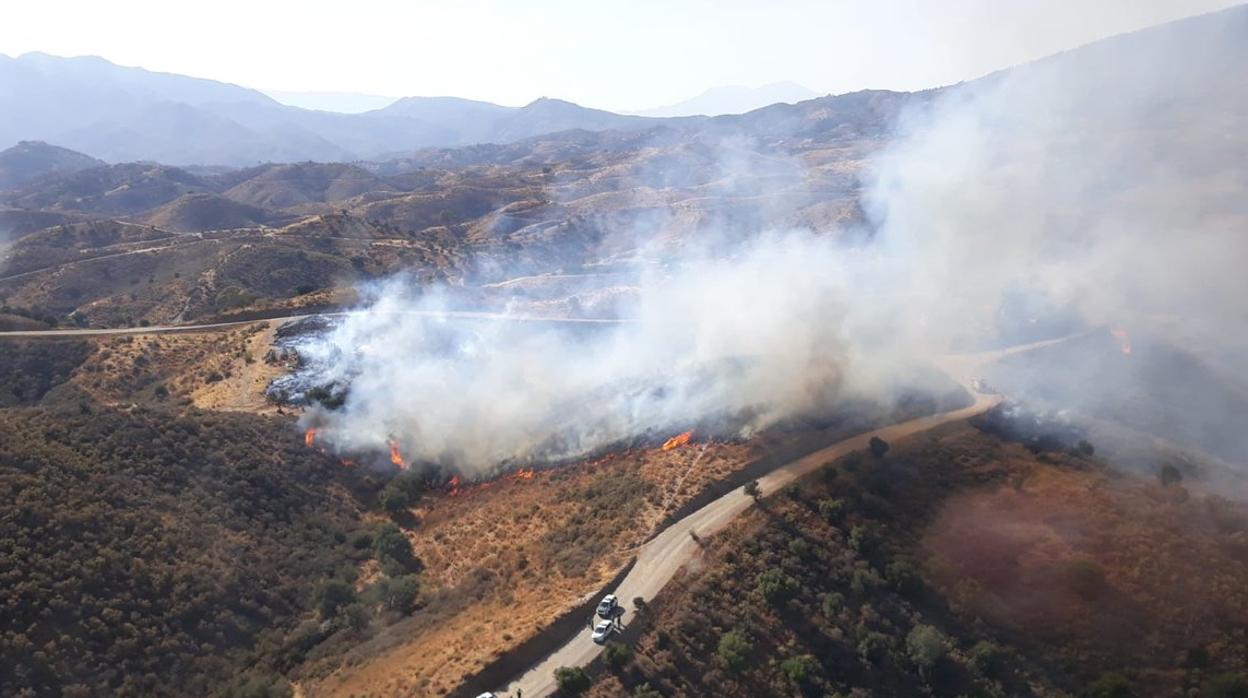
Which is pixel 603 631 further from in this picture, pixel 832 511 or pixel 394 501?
A: pixel 394 501

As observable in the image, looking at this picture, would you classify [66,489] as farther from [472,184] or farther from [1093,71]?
[472,184]

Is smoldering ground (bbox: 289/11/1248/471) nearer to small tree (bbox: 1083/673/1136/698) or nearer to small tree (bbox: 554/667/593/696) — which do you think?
small tree (bbox: 1083/673/1136/698)

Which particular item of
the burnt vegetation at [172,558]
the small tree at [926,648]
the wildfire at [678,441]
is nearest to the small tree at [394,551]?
the burnt vegetation at [172,558]

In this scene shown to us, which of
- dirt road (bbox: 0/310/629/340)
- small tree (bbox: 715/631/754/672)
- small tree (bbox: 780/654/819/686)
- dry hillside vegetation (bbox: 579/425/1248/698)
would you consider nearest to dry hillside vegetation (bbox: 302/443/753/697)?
dry hillside vegetation (bbox: 579/425/1248/698)

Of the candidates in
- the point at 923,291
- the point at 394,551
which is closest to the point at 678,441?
the point at 394,551

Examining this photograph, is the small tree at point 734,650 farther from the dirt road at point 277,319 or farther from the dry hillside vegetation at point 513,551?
the dirt road at point 277,319

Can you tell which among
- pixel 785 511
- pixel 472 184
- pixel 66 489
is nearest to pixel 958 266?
pixel 785 511
